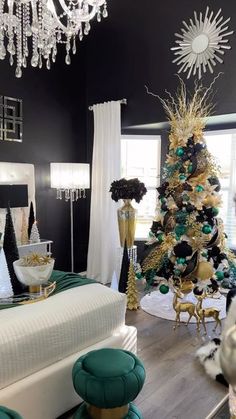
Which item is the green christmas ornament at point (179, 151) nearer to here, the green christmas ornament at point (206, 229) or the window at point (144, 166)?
the green christmas ornament at point (206, 229)

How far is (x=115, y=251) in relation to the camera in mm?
4668

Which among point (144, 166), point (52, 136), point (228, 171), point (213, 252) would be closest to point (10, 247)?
point (213, 252)

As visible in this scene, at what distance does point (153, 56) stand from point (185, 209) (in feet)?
7.09

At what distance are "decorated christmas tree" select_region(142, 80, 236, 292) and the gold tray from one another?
1583 mm

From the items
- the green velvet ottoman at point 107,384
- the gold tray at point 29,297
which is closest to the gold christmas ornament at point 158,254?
the gold tray at point 29,297

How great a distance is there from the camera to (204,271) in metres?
3.36

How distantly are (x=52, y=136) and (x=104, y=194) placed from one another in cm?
108

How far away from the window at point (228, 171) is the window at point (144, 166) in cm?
84

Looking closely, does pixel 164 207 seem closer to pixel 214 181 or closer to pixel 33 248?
pixel 214 181

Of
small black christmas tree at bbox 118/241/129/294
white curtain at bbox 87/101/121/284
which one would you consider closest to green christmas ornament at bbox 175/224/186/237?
small black christmas tree at bbox 118/241/129/294

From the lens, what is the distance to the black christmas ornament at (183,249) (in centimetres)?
335

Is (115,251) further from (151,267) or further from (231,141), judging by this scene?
(231,141)

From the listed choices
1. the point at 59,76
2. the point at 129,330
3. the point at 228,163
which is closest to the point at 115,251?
the point at 228,163

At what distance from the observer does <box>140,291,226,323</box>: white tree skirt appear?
3.52m
